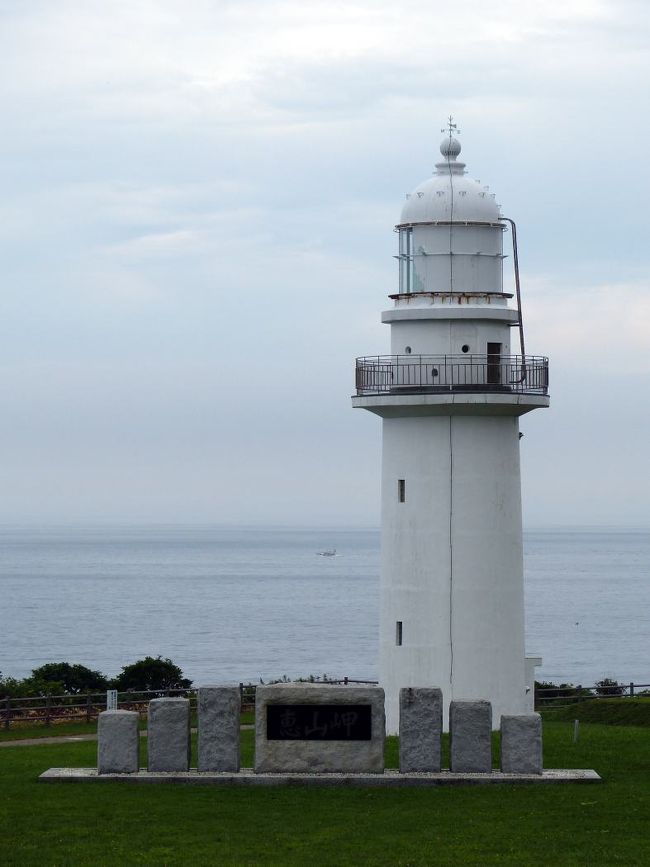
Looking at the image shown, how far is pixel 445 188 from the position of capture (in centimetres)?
3070

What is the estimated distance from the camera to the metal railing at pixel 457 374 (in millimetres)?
30094

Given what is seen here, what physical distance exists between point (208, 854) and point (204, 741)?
503 centimetres

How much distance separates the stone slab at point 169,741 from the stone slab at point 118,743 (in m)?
0.27

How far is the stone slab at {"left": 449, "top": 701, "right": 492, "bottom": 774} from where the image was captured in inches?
891

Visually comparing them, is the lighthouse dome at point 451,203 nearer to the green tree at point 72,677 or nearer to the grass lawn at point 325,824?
the grass lawn at point 325,824

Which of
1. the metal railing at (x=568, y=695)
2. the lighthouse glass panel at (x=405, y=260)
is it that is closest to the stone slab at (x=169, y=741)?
the lighthouse glass panel at (x=405, y=260)

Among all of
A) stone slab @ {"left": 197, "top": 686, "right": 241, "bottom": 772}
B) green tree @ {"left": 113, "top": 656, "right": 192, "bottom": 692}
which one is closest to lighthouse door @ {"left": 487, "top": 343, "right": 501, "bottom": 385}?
stone slab @ {"left": 197, "top": 686, "right": 241, "bottom": 772}

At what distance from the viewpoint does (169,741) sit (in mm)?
22750

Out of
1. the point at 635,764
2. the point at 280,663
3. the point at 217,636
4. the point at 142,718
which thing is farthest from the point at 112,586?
the point at 635,764

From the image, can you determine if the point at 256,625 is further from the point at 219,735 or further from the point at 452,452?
the point at 219,735

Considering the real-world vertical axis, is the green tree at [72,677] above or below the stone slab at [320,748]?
above

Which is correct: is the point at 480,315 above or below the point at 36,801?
above

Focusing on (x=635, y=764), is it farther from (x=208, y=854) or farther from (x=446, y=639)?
(x=208, y=854)

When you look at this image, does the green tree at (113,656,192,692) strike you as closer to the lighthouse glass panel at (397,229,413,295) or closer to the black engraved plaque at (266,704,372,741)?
the lighthouse glass panel at (397,229,413,295)
